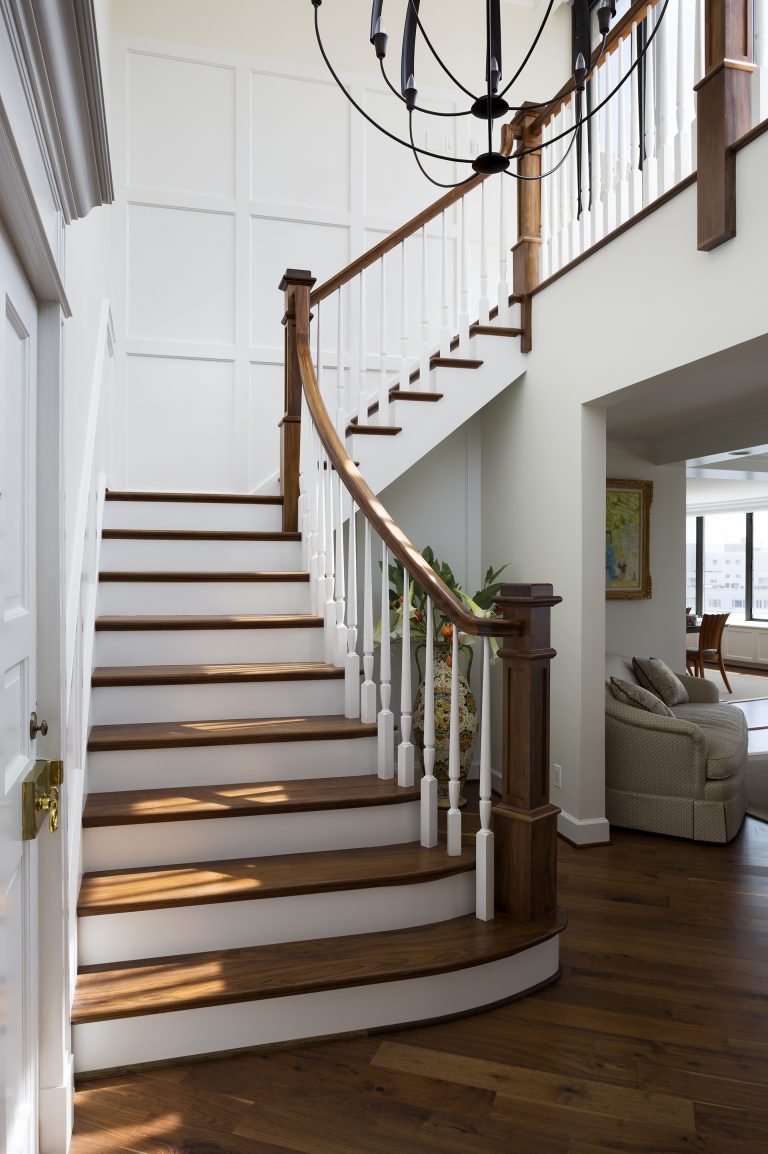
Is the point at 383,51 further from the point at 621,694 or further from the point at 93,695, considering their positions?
the point at 621,694

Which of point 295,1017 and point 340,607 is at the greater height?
point 340,607

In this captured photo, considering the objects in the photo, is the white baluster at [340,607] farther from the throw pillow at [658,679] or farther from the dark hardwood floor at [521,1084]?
the throw pillow at [658,679]

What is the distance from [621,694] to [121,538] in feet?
8.81

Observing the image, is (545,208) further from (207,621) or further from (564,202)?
(207,621)

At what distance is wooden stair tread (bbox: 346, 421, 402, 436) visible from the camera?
396 centimetres

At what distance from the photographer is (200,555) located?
12.0 feet

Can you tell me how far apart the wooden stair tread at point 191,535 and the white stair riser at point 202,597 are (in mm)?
299

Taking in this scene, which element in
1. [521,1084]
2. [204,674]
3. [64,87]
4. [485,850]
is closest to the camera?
[64,87]

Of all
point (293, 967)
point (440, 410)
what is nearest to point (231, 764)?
point (293, 967)

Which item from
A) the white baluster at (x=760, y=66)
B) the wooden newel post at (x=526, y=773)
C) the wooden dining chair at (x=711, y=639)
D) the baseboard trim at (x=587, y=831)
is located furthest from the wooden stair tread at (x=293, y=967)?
the wooden dining chair at (x=711, y=639)

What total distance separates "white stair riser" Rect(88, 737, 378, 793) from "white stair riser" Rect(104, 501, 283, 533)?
→ 141cm

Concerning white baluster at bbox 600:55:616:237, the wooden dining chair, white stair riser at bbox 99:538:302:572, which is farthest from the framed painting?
the wooden dining chair

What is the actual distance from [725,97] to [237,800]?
2.80 m

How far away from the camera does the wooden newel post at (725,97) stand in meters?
2.58
